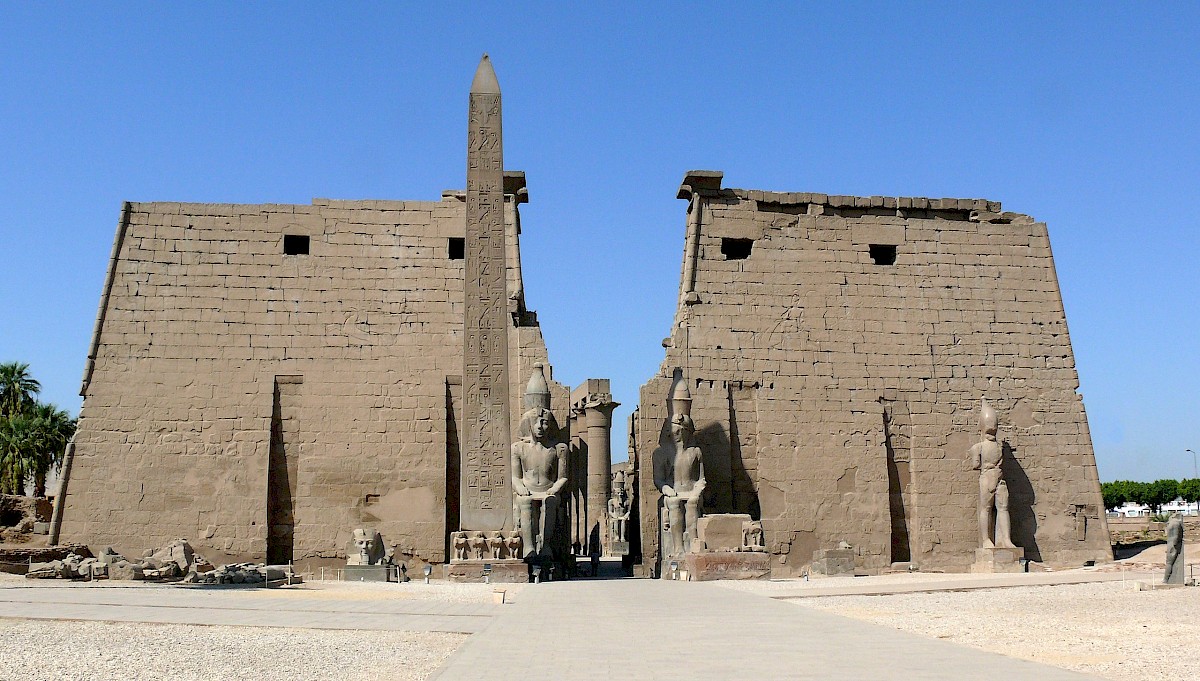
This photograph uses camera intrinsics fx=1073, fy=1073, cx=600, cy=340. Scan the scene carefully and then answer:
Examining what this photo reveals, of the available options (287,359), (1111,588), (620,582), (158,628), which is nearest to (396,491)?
(287,359)

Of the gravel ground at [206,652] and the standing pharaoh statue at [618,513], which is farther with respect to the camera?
the standing pharaoh statue at [618,513]

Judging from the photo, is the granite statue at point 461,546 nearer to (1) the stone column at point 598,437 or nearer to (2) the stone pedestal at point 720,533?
(2) the stone pedestal at point 720,533

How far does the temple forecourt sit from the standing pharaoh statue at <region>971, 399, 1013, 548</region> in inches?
1.2

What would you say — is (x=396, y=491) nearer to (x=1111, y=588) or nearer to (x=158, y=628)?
(x=158, y=628)

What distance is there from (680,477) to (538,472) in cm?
177

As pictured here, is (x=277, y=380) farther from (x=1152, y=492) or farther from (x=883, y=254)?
(x=1152, y=492)

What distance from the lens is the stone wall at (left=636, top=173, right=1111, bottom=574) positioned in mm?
14516

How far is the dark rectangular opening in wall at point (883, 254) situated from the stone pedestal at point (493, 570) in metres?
7.17

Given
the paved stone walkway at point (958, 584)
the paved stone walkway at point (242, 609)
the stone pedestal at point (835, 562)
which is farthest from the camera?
the stone pedestal at point (835, 562)

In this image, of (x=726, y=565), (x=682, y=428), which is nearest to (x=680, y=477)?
(x=682, y=428)

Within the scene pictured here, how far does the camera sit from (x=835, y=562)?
46.1ft

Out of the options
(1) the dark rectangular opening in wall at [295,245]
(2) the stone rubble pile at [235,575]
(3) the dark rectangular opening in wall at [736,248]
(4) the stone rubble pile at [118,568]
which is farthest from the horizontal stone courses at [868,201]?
(4) the stone rubble pile at [118,568]

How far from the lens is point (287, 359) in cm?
1453

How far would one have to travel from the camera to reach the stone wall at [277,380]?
14031 mm
